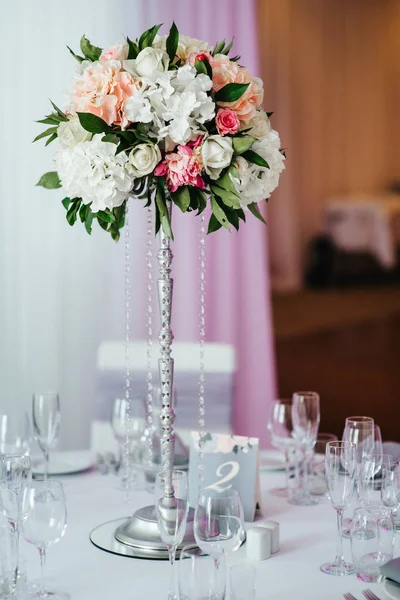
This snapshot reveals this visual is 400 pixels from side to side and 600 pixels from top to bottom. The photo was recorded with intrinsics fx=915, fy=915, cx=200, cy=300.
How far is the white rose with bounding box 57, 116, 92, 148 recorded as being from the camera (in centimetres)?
159

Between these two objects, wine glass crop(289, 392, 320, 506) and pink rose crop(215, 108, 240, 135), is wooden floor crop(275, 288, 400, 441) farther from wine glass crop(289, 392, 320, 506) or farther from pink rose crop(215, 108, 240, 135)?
pink rose crop(215, 108, 240, 135)

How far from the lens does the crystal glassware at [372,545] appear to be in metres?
1.45

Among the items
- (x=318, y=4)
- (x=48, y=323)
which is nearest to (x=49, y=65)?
(x=48, y=323)

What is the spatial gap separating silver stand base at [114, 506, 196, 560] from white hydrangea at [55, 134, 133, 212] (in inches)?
22.4

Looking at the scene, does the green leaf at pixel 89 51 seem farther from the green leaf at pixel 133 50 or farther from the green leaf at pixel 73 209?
the green leaf at pixel 73 209

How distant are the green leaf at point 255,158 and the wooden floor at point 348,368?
11.7 feet

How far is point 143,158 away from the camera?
154cm

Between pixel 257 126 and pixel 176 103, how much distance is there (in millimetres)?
168

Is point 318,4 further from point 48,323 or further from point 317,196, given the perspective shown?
point 48,323

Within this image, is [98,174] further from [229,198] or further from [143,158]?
[229,198]

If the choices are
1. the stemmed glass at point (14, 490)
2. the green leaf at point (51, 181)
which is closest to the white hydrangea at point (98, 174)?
the green leaf at point (51, 181)

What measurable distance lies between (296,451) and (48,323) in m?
1.66

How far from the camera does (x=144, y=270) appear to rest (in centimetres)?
364

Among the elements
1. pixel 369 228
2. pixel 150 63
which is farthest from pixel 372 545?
pixel 369 228
